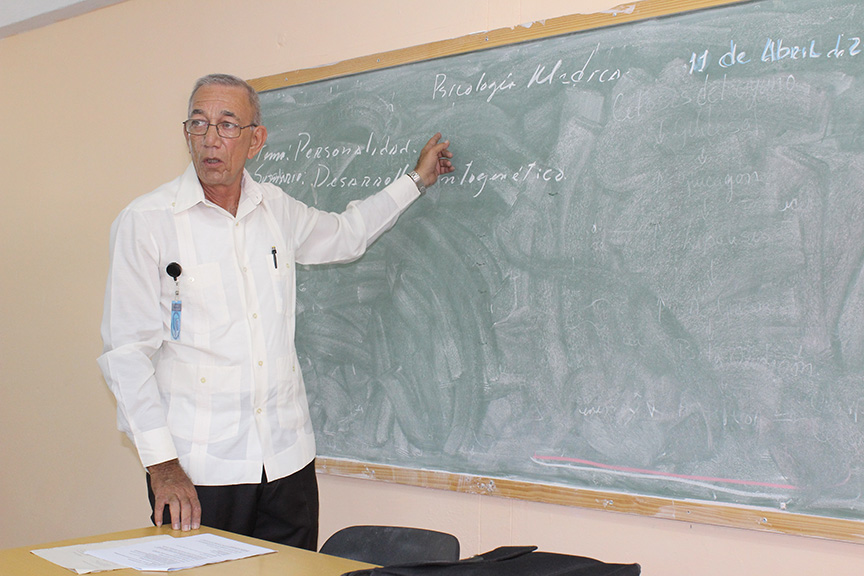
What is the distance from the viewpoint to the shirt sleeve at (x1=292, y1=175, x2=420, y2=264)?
2.41 meters

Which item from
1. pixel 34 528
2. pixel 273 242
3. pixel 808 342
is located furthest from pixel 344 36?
pixel 34 528

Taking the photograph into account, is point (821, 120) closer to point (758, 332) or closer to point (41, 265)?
point (758, 332)

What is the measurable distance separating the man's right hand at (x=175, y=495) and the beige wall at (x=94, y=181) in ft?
3.24

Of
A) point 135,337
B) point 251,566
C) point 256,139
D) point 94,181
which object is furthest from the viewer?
point 94,181

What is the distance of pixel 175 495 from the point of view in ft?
5.77

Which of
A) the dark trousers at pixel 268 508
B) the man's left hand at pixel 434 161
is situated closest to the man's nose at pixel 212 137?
the man's left hand at pixel 434 161

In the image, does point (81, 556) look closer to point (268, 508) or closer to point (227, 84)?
point (268, 508)

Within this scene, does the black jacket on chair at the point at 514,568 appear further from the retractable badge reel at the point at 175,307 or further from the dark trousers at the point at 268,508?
the retractable badge reel at the point at 175,307

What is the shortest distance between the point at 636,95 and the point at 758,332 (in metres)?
0.73

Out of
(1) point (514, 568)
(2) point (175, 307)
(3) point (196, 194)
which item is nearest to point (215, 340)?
(2) point (175, 307)

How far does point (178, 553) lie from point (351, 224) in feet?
3.97

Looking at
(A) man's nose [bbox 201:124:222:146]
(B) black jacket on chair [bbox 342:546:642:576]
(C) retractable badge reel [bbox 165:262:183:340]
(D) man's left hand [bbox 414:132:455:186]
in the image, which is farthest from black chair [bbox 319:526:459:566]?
(D) man's left hand [bbox 414:132:455:186]

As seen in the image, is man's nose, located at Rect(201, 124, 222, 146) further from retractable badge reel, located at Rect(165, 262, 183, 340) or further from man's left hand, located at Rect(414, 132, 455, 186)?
man's left hand, located at Rect(414, 132, 455, 186)

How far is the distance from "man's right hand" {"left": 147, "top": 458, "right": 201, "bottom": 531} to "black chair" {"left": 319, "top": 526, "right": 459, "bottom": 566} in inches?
11.9
